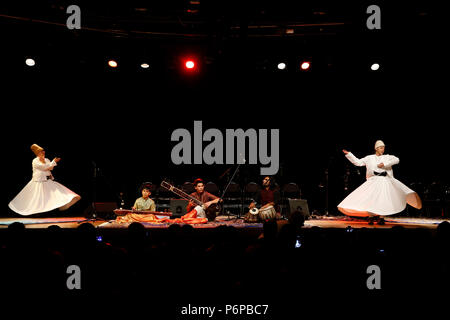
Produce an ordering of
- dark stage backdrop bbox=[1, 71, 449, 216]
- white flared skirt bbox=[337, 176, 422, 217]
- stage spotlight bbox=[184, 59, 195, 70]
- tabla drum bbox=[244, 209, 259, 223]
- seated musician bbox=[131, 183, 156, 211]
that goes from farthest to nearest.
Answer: dark stage backdrop bbox=[1, 71, 449, 216]
stage spotlight bbox=[184, 59, 195, 70]
seated musician bbox=[131, 183, 156, 211]
tabla drum bbox=[244, 209, 259, 223]
white flared skirt bbox=[337, 176, 422, 217]

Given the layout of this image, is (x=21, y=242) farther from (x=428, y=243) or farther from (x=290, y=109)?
(x=290, y=109)

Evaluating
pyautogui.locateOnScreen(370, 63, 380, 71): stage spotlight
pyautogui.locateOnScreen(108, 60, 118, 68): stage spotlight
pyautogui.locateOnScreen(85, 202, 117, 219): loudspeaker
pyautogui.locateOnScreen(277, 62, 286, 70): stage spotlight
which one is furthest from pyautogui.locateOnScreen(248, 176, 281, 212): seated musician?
pyautogui.locateOnScreen(108, 60, 118, 68): stage spotlight

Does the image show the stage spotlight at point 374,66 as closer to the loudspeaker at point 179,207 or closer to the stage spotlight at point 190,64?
the stage spotlight at point 190,64

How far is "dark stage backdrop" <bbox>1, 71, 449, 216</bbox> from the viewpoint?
33.6 feet

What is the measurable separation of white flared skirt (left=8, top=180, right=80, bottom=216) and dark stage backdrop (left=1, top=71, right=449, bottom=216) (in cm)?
204

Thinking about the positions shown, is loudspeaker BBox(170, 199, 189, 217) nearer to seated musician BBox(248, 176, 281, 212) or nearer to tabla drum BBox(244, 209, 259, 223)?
tabla drum BBox(244, 209, 259, 223)

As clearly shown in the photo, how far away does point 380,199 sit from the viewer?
7.93 m

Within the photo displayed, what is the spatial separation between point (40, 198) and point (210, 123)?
519cm

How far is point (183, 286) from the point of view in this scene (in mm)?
2641

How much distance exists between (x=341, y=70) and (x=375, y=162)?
8.30 ft

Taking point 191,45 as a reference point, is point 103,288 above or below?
below

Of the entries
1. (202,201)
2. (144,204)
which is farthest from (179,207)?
(144,204)
